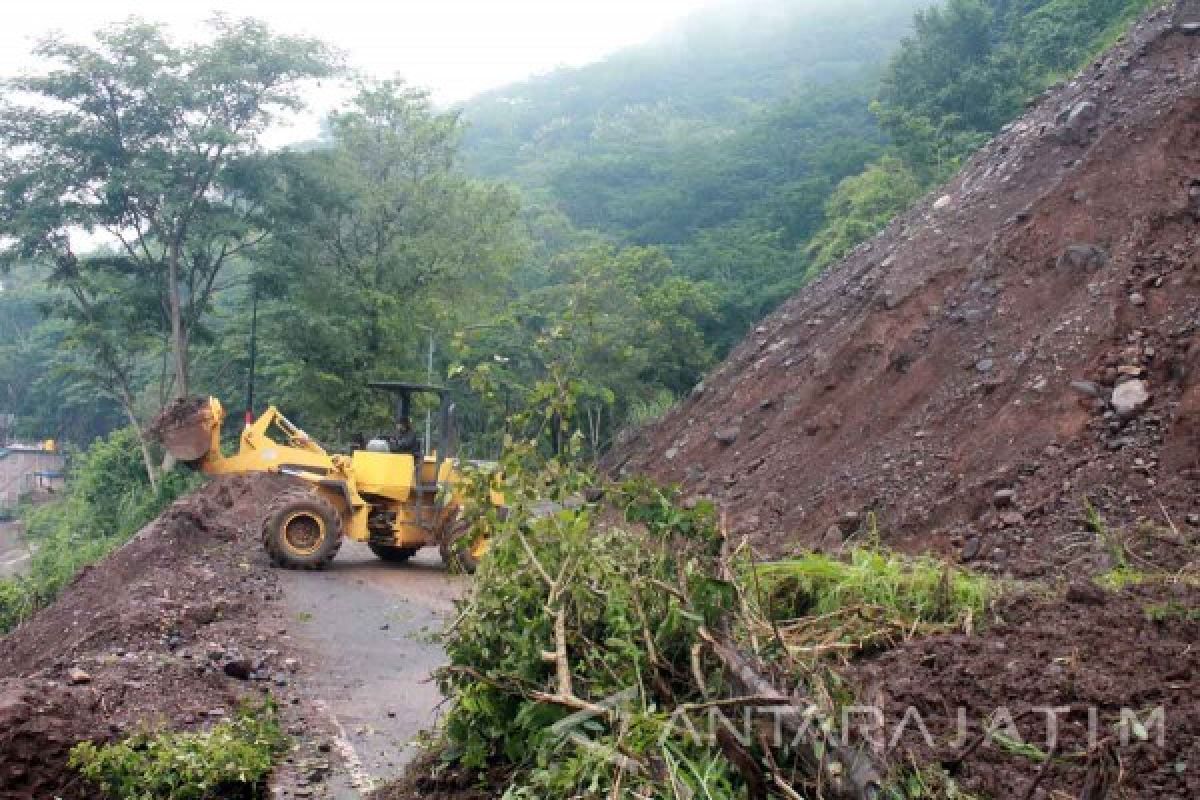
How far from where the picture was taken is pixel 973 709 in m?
4.25

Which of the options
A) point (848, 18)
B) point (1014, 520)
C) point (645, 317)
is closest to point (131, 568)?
point (1014, 520)

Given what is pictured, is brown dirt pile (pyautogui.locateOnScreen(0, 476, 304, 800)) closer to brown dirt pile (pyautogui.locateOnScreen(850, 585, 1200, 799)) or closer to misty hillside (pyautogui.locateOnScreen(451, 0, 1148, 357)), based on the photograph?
brown dirt pile (pyautogui.locateOnScreen(850, 585, 1200, 799))

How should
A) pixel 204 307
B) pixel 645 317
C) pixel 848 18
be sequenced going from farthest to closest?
1. pixel 848 18
2. pixel 645 317
3. pixel 204 307

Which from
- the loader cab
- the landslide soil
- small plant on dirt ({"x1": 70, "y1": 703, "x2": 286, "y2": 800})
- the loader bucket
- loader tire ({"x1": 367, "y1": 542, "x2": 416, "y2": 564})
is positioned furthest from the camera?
loader tire ({"x1": 367, "y1": 542, "x2": 416, "y2": 564})

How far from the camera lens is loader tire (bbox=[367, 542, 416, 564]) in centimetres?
1452

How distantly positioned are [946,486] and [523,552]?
6341 mm

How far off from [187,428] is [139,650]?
191 inches

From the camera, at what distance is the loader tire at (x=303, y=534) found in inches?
521

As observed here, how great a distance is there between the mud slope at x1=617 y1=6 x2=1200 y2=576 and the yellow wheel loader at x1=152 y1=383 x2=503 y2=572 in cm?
346

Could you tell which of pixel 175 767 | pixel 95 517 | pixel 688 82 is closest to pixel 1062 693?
pixel 175 767

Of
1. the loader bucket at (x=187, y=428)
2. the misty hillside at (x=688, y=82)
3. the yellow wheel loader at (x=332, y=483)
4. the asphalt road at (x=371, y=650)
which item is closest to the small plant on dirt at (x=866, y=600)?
the asphalt road at (x=371, y=650)

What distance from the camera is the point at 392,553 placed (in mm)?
14656

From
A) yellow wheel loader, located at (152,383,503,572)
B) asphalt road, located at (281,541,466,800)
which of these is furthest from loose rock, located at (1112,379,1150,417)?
yellow wheel loader, located at (152,383,503,572)

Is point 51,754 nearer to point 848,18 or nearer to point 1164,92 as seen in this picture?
point 1164,92
